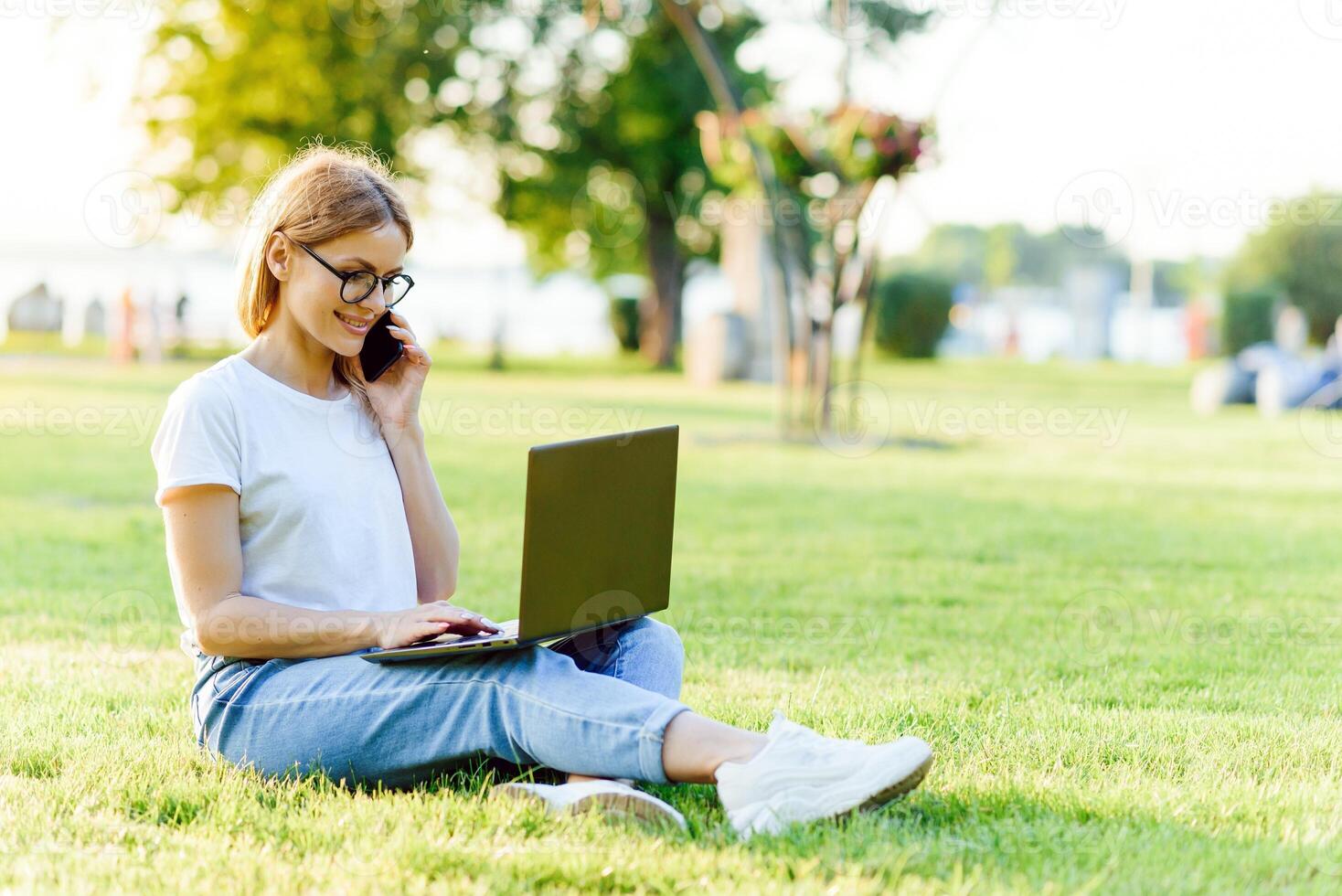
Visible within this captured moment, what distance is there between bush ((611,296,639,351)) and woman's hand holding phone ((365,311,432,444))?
97.0ft

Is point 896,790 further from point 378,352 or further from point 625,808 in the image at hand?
point 378,352

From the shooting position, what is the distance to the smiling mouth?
2.96 meters

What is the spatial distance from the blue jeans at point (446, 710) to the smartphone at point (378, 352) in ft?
2.23

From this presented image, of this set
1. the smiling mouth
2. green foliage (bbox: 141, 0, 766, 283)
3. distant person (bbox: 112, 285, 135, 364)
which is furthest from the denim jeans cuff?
green foliage (bbox: 141, 0, 766, 283)

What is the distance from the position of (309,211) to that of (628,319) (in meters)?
29.9

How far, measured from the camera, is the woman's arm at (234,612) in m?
2.74

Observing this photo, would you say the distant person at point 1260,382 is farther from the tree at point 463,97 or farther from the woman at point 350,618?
the woman at point 350,618

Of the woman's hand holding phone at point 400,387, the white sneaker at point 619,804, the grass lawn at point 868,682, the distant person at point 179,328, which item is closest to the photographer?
the grass lawn at point 868,682

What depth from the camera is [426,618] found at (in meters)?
2.73

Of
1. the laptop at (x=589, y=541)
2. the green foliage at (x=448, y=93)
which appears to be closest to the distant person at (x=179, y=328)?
the green foliage at (x=448, y=93)

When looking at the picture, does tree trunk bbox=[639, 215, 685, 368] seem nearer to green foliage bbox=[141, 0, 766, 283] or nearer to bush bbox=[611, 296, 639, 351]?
green foliage bbox=[141, 0, 766, 283]

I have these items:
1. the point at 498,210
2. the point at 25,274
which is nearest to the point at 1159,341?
the point at 498,210

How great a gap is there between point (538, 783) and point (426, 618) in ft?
1.32

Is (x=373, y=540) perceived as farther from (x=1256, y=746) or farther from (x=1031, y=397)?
(x=1031, y=397)
